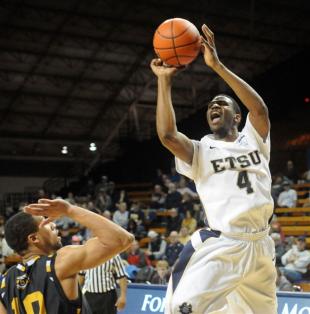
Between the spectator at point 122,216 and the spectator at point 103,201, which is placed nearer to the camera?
the spectator at point 122,216

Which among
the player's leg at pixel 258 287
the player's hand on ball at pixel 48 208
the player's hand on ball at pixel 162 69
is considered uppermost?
the player's hand on ball at pixel 162 69

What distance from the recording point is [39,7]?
778 inches

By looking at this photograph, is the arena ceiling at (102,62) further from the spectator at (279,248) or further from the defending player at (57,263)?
the defending player at (57,263)

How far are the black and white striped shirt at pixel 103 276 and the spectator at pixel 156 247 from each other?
Result: 590 centimetres

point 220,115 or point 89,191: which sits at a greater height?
point 220,115

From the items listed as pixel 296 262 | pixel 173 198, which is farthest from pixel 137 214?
pixel 296 262

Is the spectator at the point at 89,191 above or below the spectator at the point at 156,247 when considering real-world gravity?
above

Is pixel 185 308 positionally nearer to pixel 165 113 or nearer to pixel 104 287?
pixel 165 113

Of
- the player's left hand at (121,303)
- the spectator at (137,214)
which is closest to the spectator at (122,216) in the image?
the spectator at (137,214)

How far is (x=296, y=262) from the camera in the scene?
11.5m

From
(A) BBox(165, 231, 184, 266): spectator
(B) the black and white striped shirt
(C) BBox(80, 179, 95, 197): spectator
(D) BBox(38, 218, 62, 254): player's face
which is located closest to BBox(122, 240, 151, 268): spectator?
(A) BBox(165, 231, 184, 266): spectator

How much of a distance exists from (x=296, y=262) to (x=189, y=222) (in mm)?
3997

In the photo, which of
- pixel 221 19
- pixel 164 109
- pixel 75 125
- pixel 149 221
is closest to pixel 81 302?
pixel 164 109

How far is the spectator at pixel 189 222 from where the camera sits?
14.8 m
